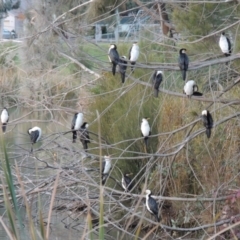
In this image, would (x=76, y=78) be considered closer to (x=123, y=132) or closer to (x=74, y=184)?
(x=123, y=132)

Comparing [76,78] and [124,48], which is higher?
[124,48]

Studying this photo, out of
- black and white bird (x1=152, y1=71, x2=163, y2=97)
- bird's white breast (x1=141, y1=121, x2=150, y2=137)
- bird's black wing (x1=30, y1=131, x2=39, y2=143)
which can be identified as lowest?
bird's black wing (x1=30, y1=131, x2=39, y2=143)

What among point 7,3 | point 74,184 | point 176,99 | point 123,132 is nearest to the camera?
point 74,184

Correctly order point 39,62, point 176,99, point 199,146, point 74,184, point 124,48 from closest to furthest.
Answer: point 74,184 → point 199,146 → point 176,99 → point 124,48 → point 39,62

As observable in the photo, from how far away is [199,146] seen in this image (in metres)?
7.42

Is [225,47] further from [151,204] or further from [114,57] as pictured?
[151,204]

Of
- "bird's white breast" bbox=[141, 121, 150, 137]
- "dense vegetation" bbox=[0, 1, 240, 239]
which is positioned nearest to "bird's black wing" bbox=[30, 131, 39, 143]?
"dense vegetation" bbox=[0, 1, 240, 239]

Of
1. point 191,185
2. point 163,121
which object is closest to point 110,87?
point 163,121

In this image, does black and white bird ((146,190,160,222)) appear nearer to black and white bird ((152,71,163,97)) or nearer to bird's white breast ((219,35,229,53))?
black and white bird ((152,71,163,97))

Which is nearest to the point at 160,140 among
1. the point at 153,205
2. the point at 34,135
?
the point at 34,135

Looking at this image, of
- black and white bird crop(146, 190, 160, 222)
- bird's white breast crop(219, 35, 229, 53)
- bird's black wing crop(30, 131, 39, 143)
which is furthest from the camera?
bird's black wing crop(30, 131, 39, 143)

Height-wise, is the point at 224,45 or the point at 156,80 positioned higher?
the point at 224,45

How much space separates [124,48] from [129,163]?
5.99ft

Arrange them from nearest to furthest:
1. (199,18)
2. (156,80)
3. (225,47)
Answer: (156,80) < (225,47) < (199,18)
